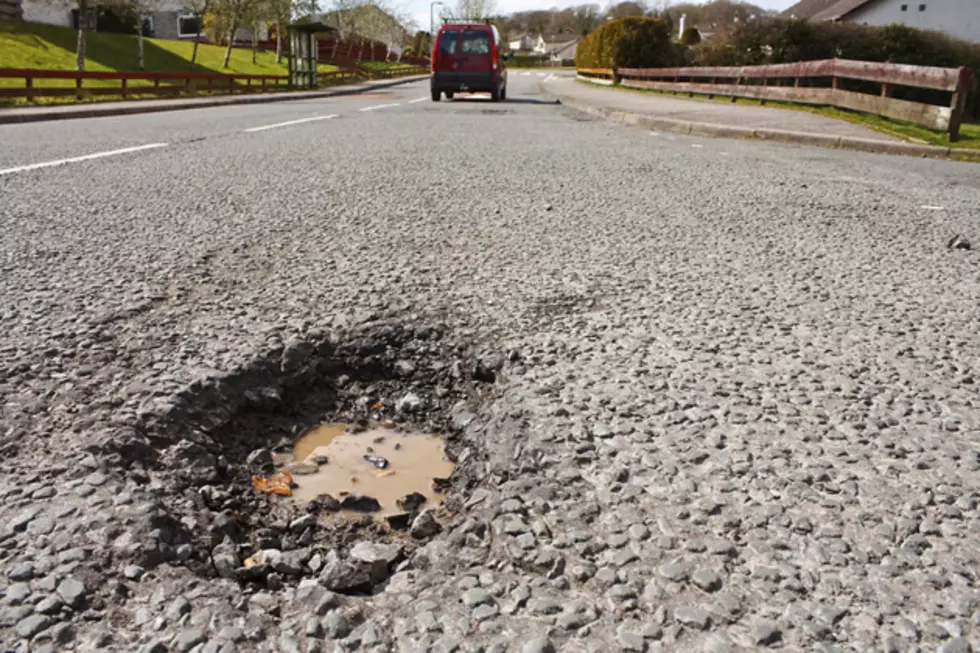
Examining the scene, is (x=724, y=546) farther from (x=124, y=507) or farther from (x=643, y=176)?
(x=643, y=176)

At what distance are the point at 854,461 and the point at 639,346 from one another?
793 mm

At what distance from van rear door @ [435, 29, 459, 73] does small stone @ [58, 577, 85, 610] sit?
20418mm

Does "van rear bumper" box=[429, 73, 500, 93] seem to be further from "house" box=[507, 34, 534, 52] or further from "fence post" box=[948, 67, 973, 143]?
"house" box=[507, 34, 534, 52]

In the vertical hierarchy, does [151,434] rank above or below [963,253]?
below

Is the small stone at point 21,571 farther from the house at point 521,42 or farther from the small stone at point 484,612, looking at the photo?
the house at point 521,42

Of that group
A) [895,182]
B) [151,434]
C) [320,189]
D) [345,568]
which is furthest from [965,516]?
[895,182]

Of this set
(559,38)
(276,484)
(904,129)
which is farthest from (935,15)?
(559,38)

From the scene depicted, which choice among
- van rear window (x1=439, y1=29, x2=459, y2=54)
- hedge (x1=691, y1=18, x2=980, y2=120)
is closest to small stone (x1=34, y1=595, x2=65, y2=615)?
van rear window (x1=439, y1=29, x2=459, y2=54)

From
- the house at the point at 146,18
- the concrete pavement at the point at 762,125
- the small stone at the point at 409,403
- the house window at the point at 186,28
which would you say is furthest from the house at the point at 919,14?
the house window at the point at 186,28

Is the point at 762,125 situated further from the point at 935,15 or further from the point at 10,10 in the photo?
the point at 10,10

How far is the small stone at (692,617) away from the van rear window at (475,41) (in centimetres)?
A: 2078

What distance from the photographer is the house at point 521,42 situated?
16038 cm

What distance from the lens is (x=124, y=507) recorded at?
1.48 meters

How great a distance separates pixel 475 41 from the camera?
20.5 metres
